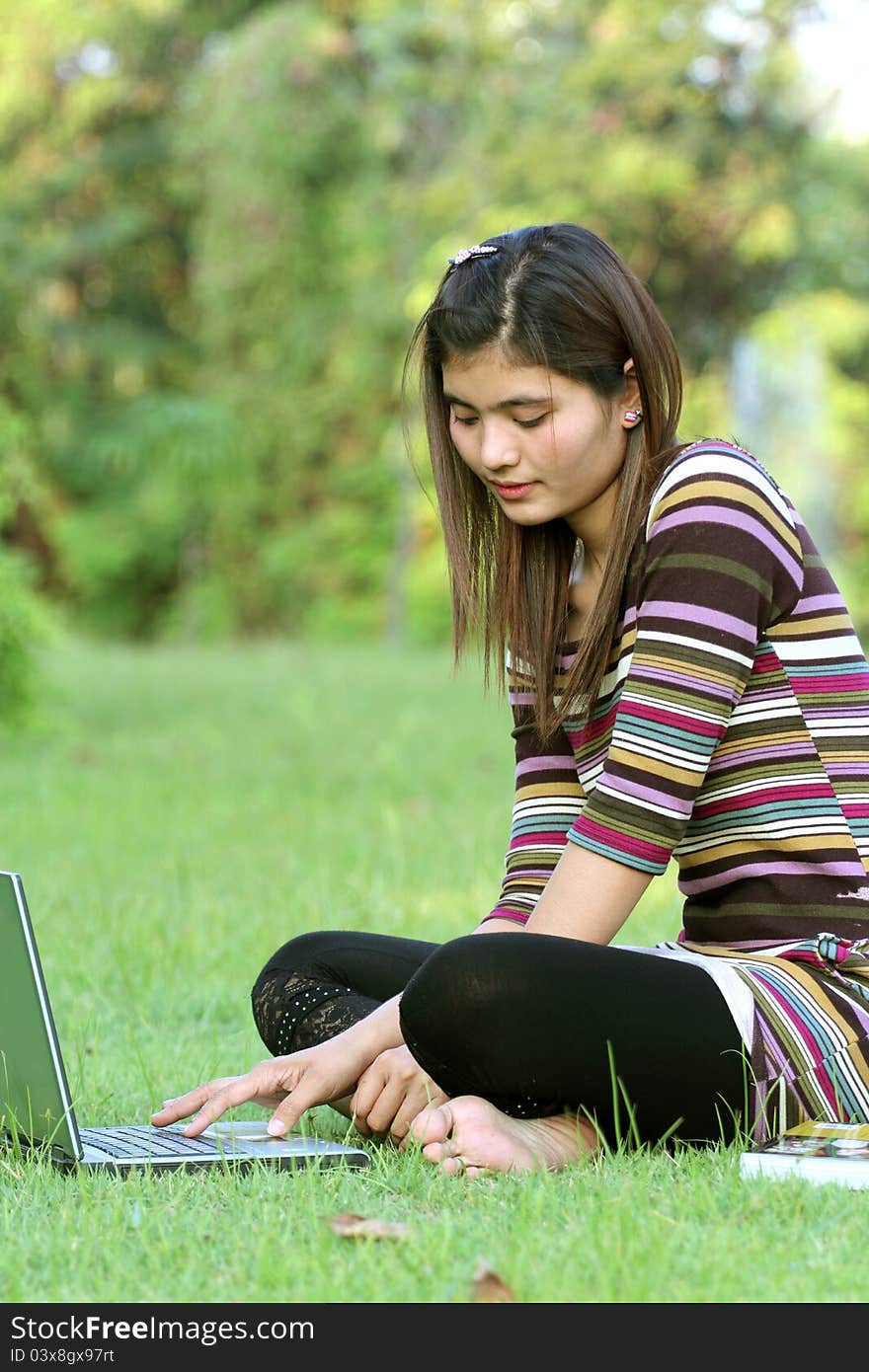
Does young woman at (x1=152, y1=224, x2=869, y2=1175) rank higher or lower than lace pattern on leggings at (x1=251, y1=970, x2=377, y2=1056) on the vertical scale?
higher

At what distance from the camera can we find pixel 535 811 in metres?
2.75

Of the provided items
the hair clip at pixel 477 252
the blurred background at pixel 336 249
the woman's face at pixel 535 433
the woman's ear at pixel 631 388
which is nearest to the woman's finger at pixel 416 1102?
the woman's face at pixel 535 433

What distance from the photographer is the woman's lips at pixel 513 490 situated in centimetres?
243

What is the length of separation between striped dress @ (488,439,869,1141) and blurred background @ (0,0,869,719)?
14603 millimetres

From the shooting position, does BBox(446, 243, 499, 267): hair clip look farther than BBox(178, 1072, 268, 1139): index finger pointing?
Yes

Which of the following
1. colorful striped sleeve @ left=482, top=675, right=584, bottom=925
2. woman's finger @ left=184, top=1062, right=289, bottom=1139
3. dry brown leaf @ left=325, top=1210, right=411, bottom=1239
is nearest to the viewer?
dry brown leaf @ left=325, top=1210, right=411, bottom=1239

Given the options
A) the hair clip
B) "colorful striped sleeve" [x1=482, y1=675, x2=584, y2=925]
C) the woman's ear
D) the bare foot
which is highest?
the hair clip

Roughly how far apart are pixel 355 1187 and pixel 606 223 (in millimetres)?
16577

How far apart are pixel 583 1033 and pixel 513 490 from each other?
0.75 metres

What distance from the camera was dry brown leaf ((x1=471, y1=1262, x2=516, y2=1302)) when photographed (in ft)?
5.49

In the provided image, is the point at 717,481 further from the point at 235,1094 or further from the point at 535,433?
the point at 235,1094

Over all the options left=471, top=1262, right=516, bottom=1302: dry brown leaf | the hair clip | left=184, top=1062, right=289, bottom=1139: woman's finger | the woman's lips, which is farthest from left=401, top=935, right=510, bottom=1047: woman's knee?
the hair clip

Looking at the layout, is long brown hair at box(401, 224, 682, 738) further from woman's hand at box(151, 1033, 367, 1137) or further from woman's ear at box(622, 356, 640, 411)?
woman's hand at box(151, 1033, 367, 1137)
